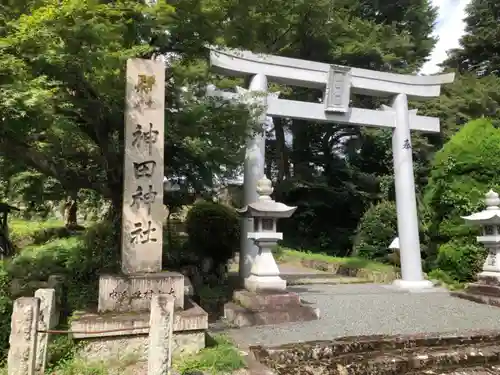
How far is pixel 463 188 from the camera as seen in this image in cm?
1250

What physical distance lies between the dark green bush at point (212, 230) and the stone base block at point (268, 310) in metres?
3.10

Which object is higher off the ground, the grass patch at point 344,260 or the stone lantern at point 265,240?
the stone lantern at point 265,240

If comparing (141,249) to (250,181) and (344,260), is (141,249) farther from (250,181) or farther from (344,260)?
(344,260)

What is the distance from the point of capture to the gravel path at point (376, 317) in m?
6.92

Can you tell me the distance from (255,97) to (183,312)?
5.50 meters

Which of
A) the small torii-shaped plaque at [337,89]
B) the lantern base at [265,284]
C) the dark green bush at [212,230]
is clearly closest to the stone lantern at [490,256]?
the small torii-shaped plaque at [337,89]

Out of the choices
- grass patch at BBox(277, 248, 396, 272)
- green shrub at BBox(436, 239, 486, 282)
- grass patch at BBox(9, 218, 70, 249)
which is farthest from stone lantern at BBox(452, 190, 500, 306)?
grass patch at BBox(9, 218, 70, 249)

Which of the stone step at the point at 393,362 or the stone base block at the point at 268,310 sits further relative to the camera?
the stone base block at the point at 268,310

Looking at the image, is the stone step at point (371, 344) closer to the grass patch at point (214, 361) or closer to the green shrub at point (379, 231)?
the grass patch at point (214, 361)

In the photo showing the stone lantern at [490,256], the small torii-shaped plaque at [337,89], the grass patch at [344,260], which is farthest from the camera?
the grass patch at [344,260]

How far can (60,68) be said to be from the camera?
596cm

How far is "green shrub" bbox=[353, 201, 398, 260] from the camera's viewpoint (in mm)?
17281

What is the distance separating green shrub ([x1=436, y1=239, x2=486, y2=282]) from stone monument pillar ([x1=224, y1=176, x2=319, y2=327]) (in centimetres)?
634

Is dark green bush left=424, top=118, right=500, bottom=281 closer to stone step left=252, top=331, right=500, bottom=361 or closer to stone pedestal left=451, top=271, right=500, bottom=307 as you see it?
stone pedestal left=451, top=271, right=500, bottom=307
